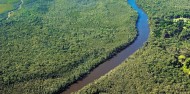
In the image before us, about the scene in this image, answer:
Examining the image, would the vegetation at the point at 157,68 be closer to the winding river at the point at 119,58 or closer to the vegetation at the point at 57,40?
the winding river at the point at 119,58

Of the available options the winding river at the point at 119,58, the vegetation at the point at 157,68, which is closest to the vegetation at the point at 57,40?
the winding river at the point at 119,58

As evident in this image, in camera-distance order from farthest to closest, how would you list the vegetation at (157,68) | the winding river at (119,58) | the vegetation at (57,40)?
1. the vegetation at (57,40)
2. the winding river at (119,58)
3. the vegetation at (157,68)

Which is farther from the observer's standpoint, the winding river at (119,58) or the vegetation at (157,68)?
the winding river at (119,58)

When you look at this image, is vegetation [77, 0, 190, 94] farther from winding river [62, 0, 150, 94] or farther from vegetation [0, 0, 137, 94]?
vegetation [0, 0, 137, 94]

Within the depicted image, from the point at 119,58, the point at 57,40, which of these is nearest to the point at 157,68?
the point at 119,58

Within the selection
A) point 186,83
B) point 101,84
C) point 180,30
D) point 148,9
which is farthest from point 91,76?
point 148,9

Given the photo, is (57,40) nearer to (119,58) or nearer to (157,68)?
(119,58)

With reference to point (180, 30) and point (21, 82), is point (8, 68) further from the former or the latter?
point (180, 30)

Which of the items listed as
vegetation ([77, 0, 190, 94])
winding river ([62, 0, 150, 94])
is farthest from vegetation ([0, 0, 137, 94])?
vegetation ([77, 0, 190, 94])
